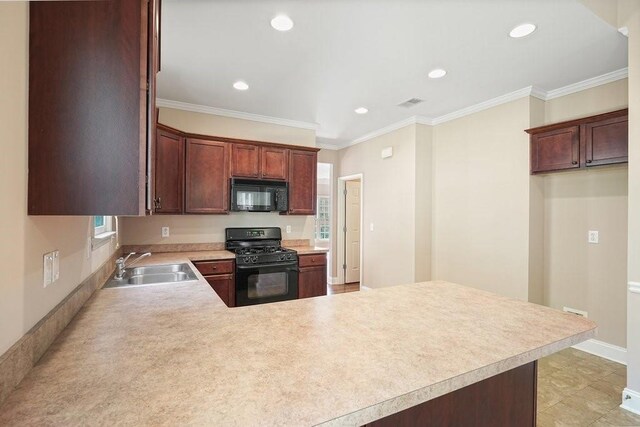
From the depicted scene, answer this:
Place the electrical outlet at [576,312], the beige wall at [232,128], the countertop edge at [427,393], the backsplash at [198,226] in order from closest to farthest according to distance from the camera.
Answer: the countertop edge at [427,393] → the electrical outlet at [576,312] → the backsplash at [198,226] → the beige wall at [232,128]

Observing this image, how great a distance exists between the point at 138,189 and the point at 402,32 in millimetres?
2197

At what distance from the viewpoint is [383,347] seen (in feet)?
3.43

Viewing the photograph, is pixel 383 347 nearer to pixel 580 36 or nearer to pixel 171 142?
Answer: pixel 580 36

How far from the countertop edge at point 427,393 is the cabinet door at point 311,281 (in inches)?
115

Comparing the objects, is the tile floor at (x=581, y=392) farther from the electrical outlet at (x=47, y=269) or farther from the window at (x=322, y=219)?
the window at (x=322, y=219)

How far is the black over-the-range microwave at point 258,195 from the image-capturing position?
380cm

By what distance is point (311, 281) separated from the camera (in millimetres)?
3881

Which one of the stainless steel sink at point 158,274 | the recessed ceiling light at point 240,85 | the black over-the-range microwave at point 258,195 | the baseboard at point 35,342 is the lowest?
the stainless steel sink at point 158,274

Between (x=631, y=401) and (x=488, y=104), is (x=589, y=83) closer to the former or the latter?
(x=488, y=104)

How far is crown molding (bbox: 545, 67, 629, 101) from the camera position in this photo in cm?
282

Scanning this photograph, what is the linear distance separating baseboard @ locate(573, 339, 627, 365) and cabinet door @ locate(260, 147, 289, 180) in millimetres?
3805

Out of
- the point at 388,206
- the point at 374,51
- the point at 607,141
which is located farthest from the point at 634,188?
the point at 388,206

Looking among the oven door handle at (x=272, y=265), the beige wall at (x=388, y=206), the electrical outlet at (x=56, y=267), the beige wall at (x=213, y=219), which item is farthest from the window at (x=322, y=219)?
the electrical outlet at (x=56, y=267)

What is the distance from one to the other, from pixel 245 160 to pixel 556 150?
3.42 m
